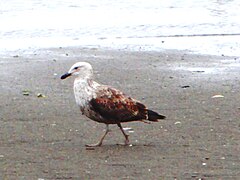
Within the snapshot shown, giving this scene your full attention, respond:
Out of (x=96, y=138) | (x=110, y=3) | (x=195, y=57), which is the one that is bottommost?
(x=110, y=3)

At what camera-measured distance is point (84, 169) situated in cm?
745

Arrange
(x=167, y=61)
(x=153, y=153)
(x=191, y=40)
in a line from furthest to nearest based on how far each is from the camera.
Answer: (x=191, y=40)
(x=167, y=61)
(x=153, y=153)

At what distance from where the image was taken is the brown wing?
27.0ft

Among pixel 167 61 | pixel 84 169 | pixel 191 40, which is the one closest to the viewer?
pixel 84 169

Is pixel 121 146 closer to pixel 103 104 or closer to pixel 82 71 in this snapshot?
pixel 103 104

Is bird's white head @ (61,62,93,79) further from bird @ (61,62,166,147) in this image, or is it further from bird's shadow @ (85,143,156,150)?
bird's shadow @ (85,143,156,150)

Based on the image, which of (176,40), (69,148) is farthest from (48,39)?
(69,148)

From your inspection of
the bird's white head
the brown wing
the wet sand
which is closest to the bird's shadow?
the wet sand

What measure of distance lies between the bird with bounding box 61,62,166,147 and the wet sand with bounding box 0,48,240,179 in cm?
27

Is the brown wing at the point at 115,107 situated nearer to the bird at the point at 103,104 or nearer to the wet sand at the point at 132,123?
the bird at the point at 103,104

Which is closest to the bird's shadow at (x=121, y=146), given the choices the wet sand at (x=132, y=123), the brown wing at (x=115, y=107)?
the wet sand at (x=132, y=123)

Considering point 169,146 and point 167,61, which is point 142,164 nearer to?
point 169,146

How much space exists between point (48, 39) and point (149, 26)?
2783 millimetres

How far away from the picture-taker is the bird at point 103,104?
8250 mm
